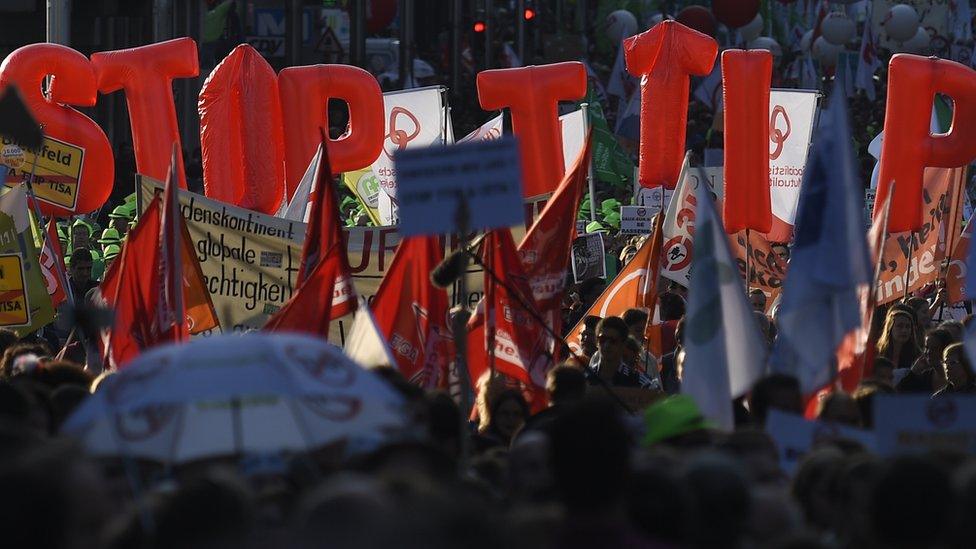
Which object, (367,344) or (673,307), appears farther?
(673,307)

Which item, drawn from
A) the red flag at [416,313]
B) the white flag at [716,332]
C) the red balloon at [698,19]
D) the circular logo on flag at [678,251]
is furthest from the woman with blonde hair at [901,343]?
the red balloon at [698,19]

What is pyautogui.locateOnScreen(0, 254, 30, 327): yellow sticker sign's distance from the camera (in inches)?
407

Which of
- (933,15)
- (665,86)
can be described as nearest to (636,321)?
(665,86)

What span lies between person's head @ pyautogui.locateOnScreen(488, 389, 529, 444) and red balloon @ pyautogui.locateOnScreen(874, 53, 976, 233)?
577cm

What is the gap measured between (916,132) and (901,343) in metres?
3.62

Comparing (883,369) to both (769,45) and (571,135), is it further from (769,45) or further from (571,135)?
(769,45)

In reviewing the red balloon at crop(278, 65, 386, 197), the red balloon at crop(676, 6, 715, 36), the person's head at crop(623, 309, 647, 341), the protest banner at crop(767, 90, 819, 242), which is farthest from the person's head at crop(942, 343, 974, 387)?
the red balloon at crop(676, 6, 715, 36)

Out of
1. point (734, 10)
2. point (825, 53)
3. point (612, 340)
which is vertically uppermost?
point (612, 340)

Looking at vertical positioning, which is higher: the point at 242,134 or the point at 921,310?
the point at 242,134

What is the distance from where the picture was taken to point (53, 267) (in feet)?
37.9

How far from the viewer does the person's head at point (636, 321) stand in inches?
368

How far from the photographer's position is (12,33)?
27.5m

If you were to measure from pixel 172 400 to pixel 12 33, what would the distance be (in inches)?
937

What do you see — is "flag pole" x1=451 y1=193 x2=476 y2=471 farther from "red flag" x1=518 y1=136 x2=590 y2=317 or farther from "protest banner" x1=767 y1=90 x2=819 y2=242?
"protest banner" x1=767 y1=90 x2=819 y2=242
